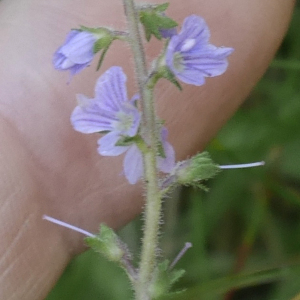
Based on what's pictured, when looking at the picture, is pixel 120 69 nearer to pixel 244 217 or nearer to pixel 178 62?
pixel 178 62

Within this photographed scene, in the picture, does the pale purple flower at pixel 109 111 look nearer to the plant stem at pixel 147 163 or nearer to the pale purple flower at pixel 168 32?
the plant stem at pixel 147 163

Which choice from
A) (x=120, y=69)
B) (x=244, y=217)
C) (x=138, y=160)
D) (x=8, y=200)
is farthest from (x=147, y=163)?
(x=244, y=217)

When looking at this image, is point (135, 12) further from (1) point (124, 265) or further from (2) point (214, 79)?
(2) point (214, 79)

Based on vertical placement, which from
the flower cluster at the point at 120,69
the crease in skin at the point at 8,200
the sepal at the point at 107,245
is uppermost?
the flower cluster at the point at 120,69

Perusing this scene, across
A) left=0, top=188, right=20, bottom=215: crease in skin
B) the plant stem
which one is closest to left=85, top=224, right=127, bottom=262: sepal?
the plant stem

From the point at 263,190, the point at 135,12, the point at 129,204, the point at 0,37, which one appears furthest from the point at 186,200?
the point at 135,12

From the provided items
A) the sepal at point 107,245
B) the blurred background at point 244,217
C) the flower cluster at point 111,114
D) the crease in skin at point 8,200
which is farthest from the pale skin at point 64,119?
the flower cluster at point 111,114
